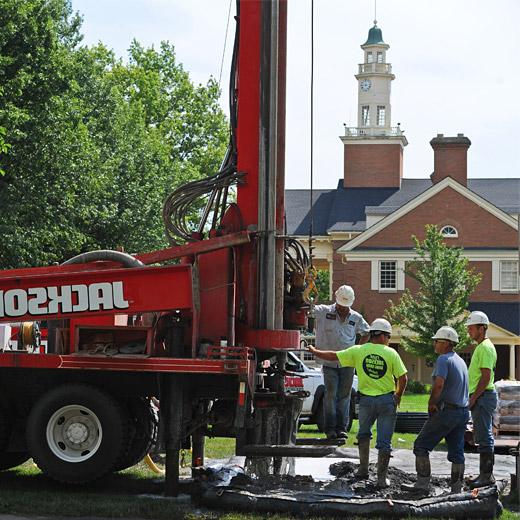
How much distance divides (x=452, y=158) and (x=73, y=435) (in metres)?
60.8

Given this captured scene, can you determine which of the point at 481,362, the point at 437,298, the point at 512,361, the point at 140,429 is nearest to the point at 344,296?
the point at 481,362

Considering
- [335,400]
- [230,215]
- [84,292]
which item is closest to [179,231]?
[230,215]

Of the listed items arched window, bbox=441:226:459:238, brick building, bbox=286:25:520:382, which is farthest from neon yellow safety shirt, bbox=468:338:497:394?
arched window, bbox=441:226:459:238

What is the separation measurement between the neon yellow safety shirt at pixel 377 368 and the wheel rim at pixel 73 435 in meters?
2.80

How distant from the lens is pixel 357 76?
89750 millimetres

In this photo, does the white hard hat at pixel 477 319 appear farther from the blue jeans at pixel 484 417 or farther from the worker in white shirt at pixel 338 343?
the worker in white shirt at pixel 338 343

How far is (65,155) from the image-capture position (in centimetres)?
3288

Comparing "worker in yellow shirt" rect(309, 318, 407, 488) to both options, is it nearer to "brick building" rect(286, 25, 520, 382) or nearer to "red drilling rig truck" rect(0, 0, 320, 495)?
"red drilling rig truck" rect(0, 0, 320, 495)

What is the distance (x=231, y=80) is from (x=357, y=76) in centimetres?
7804

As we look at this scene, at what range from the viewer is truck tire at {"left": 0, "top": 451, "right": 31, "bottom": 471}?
43.4ft

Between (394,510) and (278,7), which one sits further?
(278,7)

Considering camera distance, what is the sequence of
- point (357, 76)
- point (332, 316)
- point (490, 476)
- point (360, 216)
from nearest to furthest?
1. point (490, 476)
2. point (332, 316)
3. point (360, 216)
4. point (357, 76)

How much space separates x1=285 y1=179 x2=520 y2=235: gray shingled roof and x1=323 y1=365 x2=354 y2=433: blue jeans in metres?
56.5

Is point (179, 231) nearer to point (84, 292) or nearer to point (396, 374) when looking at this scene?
point (84, 292)
